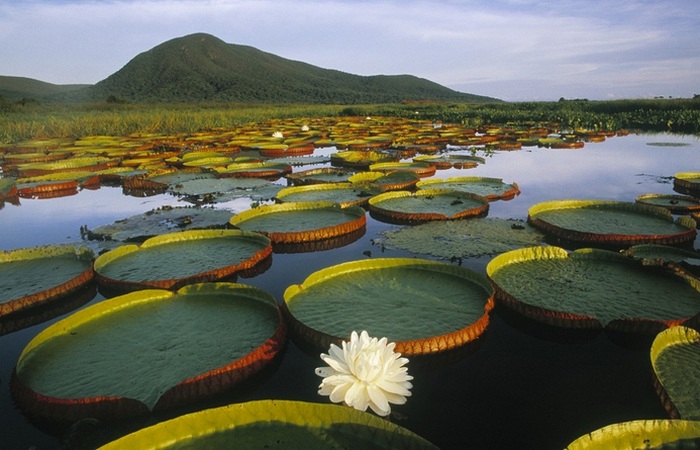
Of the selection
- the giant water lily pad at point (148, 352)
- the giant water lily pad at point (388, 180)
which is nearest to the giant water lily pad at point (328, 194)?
the giant water lily pad at point (388, 180)

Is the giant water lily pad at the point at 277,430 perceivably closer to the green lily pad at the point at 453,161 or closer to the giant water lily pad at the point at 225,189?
the giant water lily pad at the point at 225,189

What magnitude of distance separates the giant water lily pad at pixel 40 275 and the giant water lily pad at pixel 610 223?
14.5 feet

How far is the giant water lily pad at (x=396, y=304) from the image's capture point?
7.93ft

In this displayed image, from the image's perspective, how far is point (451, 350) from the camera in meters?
2.43

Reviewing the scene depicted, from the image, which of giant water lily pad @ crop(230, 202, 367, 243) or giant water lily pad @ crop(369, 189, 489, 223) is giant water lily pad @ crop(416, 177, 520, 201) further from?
giant water lily pad @ crop(230, 202, 367, 243)

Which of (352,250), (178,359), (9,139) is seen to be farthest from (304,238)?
(9,139)

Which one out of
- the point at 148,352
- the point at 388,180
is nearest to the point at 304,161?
the point at 388,180

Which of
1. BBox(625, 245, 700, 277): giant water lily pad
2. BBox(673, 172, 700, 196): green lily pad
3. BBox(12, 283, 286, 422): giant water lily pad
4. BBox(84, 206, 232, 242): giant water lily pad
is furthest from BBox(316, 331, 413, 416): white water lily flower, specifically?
BBox(673, 172, 700, 196): green lily pad

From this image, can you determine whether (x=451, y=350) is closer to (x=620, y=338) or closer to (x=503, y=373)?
(x=503, y=373)

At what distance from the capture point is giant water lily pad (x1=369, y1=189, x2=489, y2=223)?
5035mm

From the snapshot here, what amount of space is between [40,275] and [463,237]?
3.86m

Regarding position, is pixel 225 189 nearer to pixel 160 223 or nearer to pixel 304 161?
pixel 160 223

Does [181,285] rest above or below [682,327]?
below

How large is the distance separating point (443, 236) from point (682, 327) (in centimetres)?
233
